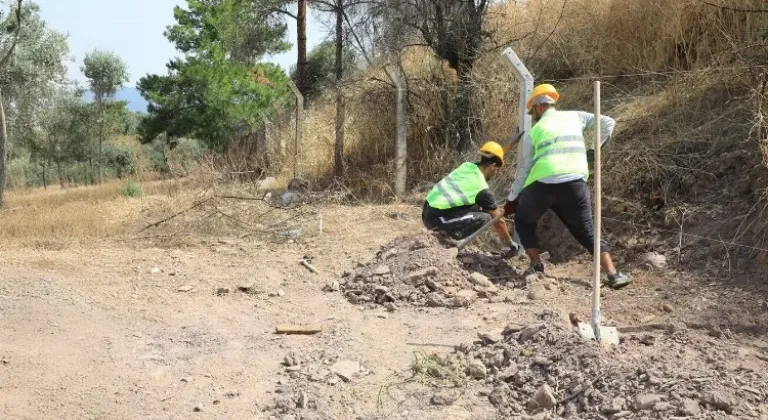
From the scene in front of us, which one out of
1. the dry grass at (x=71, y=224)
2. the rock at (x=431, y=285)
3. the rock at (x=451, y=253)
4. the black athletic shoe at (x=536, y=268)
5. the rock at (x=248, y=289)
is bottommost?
the rock at (x=248, y=289)

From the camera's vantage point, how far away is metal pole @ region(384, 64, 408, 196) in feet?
31.3

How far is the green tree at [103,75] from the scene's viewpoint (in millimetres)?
27266

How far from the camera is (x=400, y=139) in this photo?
973 cm

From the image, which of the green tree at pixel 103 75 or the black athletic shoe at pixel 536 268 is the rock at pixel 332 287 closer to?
the black athletic shoe at pixel 536 268

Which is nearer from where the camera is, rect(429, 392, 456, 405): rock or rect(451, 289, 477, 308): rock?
rect(429, 392, 456, 405): rock

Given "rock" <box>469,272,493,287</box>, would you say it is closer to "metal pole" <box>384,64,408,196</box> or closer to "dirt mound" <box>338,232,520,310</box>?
"dirt mound" <box>338,232,520,310</box>

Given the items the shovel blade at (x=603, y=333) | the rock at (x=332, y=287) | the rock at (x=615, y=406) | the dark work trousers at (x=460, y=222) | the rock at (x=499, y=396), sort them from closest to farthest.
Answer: the rock at (x=615, y=406), the rock at (x=499, y=396), the shovel blade at (x=603, y=333), the rock at (x=332, y=287), the dark work trousers at (x=460, y=222)

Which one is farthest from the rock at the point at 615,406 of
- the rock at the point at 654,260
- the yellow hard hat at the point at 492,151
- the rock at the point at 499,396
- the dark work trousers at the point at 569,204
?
the yellow hard hat at the point at 492,151

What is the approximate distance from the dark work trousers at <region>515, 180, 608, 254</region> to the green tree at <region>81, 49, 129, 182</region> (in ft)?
80.6

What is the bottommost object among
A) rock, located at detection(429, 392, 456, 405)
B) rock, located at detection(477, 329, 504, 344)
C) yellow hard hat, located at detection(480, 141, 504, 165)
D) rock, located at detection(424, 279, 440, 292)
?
rock, located at detection(429, 392, 456, 405)

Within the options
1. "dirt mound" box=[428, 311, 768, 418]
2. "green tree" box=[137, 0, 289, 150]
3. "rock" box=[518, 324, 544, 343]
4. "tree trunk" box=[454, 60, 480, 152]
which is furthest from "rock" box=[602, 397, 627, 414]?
"green tree" box=[137, 0, 289, 150]

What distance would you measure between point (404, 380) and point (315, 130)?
28.7ft

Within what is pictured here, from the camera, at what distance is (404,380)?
401cm

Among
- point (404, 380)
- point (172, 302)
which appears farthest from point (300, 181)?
point (404, 380)
